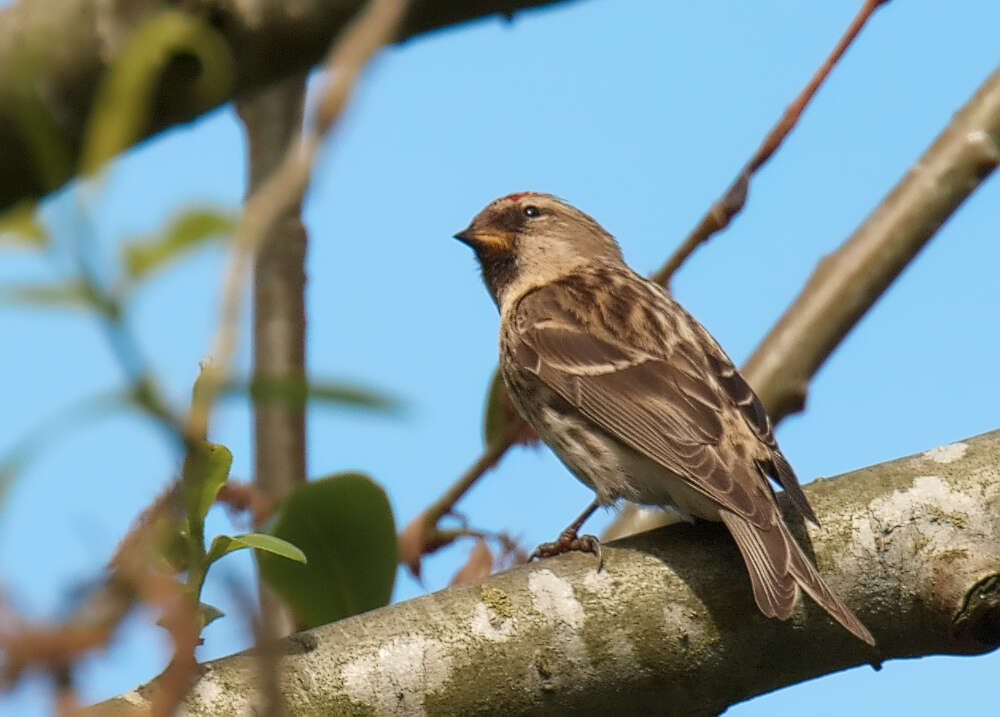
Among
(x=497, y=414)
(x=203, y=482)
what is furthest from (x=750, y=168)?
(x=203, y=482)

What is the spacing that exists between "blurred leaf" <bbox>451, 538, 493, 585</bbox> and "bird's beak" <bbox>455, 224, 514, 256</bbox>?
2888 millimetres

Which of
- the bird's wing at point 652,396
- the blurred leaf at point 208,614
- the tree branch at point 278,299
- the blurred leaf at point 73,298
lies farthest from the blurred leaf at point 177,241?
the bird's wing at point 652,396

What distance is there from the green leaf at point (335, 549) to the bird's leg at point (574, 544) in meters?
0.59

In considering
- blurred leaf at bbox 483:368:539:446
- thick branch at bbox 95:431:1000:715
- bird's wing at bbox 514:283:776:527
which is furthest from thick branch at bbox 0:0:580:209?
bird's wing at bbox 514:283:776:527

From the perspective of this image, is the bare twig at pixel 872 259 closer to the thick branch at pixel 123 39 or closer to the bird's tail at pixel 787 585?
the bird's tail at pixel 787 585

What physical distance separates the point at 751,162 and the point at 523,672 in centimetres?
125

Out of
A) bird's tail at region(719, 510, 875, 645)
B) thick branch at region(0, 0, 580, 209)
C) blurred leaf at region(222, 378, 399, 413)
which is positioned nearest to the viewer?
blurred leaf at region(222, 378, 399, 413)

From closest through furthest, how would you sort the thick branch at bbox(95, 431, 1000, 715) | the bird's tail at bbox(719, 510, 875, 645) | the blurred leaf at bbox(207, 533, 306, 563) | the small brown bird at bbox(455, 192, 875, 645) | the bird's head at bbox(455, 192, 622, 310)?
1. the blurred leaf at bbox(207, 533, 306, 563)
2. the thick branch at bbox(95, 431, 1000, 715)
3. the bird's tail at bbox(719, 510, 875, 645)
4. the small brown bird at bbox(455, 192, 875, 645)
5. the bird's head at bbox(455, 192, 622, 310)

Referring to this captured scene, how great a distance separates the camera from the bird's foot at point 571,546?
329 centimetres

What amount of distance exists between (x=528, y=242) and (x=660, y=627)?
131 inches

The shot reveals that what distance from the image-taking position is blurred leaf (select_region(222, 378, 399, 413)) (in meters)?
0.74

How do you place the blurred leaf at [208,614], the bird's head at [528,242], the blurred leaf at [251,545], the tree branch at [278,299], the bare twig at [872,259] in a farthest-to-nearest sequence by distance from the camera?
the bird's head at [528,242]
the bare twig at [872,259]
the tree branch at [278,299]
the blurred leaf at [208,614]
the blurred leaf at [251,545]

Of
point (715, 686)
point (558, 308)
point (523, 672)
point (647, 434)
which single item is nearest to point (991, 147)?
point (647, 434)

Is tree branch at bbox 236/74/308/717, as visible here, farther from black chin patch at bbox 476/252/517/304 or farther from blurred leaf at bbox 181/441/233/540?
black chin patch at bbox 476/252/517/304
